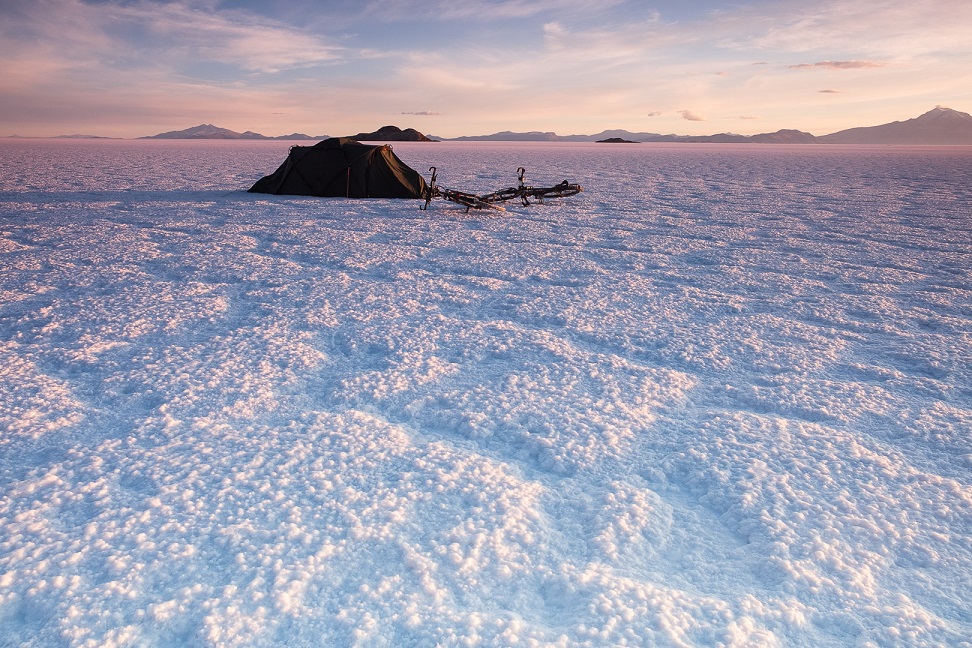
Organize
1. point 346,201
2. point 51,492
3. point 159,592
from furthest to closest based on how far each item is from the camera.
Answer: point 346,201, point 51,492, point 159,592

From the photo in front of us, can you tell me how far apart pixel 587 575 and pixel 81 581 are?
1.68 metres

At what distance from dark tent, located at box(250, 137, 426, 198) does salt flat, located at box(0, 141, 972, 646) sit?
274 inches

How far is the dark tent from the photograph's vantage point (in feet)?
43.1

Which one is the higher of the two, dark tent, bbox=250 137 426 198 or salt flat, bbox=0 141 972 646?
dark tent, bbox=250 137 426 198

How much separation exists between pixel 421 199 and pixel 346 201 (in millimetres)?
1634

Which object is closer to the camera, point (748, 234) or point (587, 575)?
point (587, 575)

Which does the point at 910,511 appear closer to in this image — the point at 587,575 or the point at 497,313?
the point at 587,575

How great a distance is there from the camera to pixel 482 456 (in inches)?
114

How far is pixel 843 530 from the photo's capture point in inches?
92.1

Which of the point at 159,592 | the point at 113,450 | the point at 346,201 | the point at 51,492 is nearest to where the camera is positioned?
the point at 159,592

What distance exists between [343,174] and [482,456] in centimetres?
1133

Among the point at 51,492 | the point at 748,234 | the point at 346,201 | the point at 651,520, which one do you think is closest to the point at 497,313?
the point at 651,520

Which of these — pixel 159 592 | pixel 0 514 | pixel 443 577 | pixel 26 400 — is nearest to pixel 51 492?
pixel 0 514

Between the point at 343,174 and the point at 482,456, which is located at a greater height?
the point at 343,174
